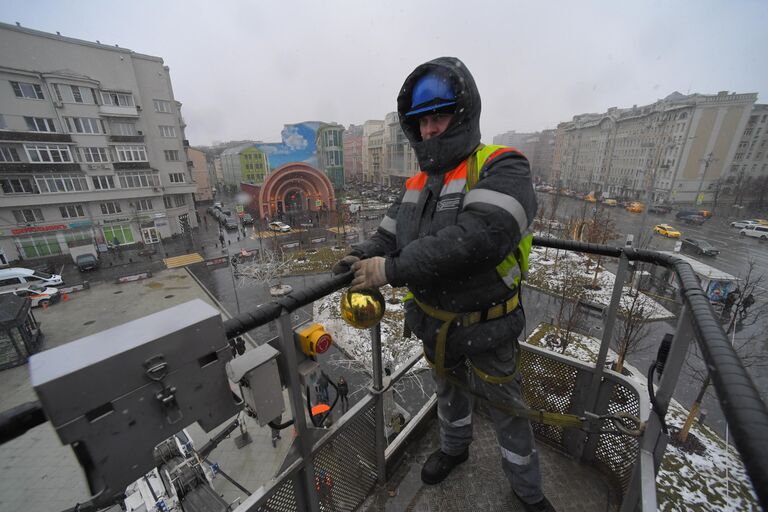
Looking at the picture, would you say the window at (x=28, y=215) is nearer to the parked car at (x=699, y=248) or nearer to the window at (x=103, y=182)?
the window at (x=103, y=182)

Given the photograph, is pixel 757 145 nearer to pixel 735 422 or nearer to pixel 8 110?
pixel 735 422

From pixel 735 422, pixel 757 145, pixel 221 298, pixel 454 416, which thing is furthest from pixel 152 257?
pixel 757 145

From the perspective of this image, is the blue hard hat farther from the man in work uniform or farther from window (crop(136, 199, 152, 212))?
window (crop(136, 199, 152, 212))

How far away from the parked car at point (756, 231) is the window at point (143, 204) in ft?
179

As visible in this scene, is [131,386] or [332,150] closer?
[131,386]

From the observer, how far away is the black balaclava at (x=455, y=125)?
77.5 inches

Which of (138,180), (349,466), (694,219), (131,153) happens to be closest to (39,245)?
(138,180)

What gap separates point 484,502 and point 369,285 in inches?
83.5

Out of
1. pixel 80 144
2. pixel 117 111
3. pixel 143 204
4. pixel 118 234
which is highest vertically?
pixel 117 111

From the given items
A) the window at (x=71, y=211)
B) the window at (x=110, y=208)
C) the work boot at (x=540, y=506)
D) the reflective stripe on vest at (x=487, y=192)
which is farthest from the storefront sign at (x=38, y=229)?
the work boot at (x=540, y=506)

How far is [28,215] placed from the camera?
2436 centimetres

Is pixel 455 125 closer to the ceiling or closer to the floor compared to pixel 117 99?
closer to the floor

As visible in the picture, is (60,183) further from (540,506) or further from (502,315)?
(540,506)

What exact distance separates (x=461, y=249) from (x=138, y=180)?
34394mm
